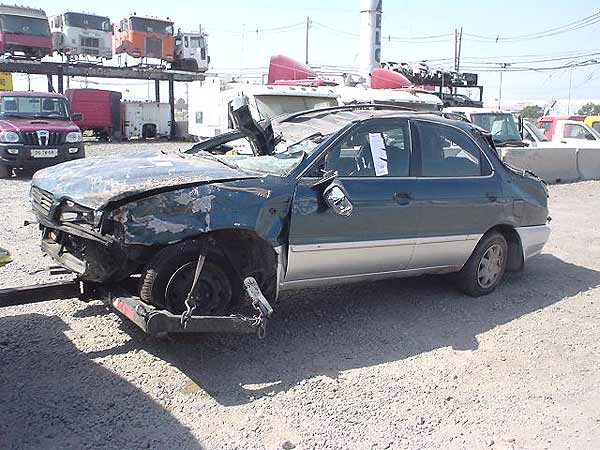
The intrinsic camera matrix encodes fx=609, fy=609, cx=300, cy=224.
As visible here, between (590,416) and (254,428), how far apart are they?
7.02ft

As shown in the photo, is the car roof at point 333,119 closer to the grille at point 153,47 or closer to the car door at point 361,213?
the car door at point 361,213

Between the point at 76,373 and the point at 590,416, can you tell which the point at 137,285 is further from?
the point at 590,416

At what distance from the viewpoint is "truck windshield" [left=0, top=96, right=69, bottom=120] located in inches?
572

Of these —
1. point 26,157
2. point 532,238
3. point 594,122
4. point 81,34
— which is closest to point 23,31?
point 81,34

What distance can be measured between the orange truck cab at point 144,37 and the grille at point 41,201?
31.5 meters

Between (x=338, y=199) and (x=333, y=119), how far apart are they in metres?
1.28

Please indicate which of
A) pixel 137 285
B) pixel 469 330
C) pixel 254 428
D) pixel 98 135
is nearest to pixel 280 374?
pixel 254 428

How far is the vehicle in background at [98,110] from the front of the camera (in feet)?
98.7

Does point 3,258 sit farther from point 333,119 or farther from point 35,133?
point 35,133

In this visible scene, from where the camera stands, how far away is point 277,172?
4.61m

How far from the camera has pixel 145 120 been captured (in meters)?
32.0

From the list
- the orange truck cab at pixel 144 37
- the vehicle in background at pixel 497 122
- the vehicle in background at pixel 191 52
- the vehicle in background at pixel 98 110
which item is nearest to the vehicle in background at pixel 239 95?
the vehicle in background at pixel 497 122

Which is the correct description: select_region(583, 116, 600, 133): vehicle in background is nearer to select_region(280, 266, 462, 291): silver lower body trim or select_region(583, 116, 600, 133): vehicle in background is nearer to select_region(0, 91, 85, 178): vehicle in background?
select_region(0, 91, 85, 178): vehicle in background

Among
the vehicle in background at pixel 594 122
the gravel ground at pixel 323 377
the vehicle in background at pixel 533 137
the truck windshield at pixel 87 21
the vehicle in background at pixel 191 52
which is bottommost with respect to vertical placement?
the gravel ground at pixel 323 377
